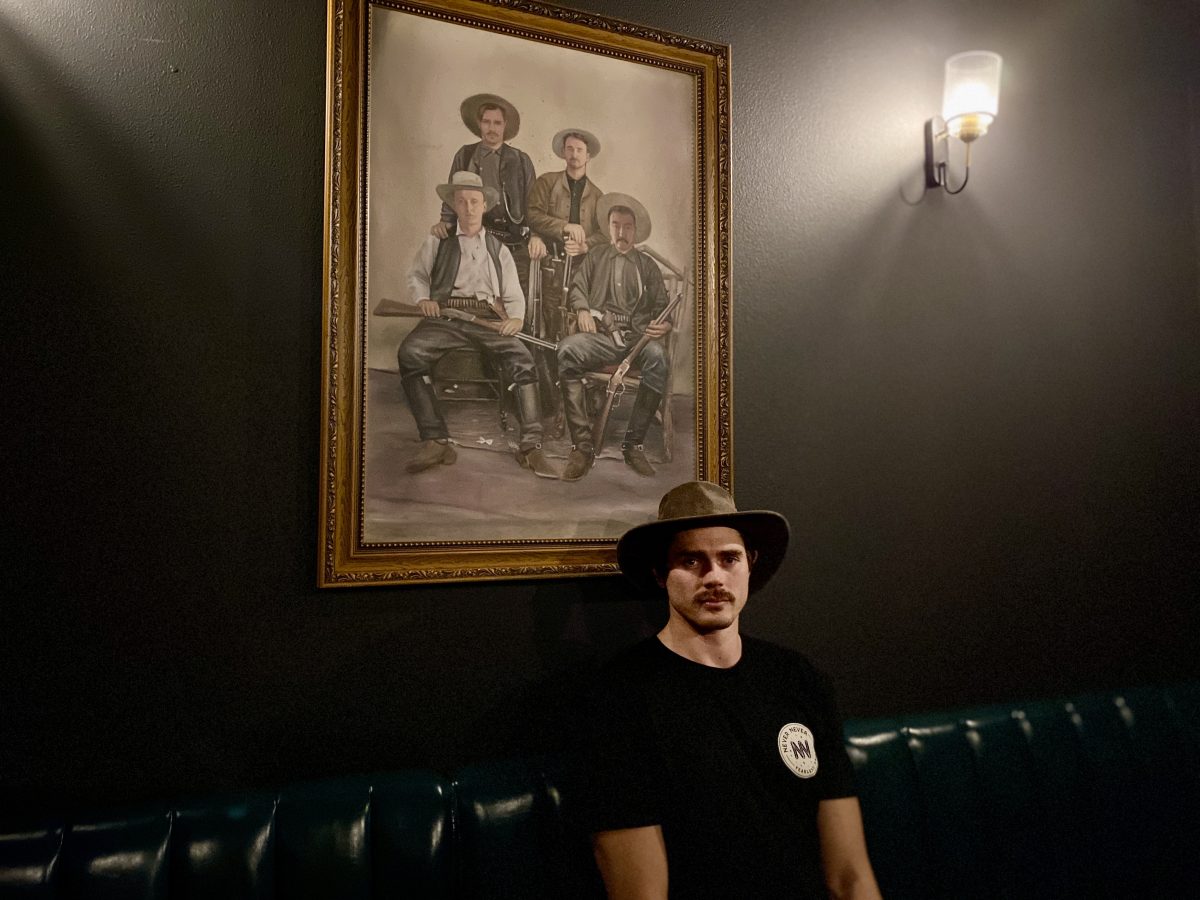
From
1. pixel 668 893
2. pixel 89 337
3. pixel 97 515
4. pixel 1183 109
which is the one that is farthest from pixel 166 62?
pixel 1183 109

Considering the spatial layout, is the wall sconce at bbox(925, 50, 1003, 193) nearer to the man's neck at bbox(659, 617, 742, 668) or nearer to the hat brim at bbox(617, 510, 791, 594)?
the hat brim at bbox(617, 510, 791, 594)

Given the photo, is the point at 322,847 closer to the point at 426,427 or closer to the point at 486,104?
the point at 426,427

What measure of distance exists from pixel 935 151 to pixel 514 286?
1.36m

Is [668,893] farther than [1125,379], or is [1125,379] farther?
[1125,379]

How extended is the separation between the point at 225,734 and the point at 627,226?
4.61ft

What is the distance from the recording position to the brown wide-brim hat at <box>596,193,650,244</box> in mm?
1933

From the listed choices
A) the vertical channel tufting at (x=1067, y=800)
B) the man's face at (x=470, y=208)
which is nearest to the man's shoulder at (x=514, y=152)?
the man's face at (x=470, y=208)

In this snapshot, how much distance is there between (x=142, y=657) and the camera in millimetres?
1549

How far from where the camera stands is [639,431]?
194cm

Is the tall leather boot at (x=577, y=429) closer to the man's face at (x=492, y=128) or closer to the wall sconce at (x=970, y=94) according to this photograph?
the man's face at (x=492, y=128)

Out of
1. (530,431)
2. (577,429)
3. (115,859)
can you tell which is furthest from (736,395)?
(115,859)

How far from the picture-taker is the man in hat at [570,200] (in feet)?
6.16

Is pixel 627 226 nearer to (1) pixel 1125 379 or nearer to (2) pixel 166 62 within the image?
(2) pixel 166 62

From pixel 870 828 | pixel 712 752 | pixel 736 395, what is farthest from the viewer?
pixel 736 395
